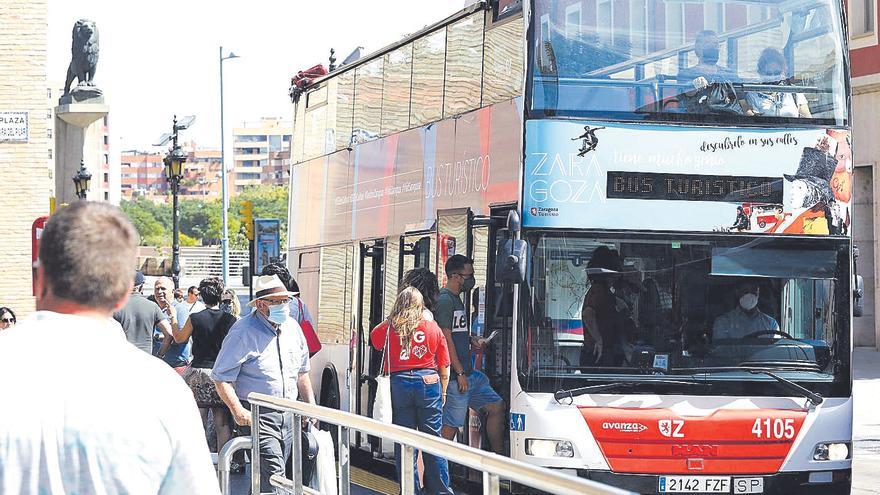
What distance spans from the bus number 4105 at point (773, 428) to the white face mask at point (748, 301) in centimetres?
77

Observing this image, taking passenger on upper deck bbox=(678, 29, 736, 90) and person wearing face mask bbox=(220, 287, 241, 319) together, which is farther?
person wearing face mask bbox=(220, 287, 241, 319)

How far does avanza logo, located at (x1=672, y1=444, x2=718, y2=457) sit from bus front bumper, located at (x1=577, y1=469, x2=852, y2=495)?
0.69ft

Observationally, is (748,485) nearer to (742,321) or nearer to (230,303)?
(742,321)

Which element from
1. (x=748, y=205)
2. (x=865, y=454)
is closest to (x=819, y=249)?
(x=748, y=205)

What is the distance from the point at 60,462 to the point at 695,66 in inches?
317

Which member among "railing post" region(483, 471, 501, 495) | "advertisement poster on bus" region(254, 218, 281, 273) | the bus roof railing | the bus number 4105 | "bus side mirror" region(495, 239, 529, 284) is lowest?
the bus number 4105

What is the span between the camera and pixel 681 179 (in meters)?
10.5

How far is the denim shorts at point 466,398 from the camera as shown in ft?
37.1

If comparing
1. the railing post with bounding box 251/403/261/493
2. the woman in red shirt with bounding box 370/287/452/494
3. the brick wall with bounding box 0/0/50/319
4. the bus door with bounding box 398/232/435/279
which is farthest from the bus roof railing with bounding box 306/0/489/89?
the brick wall with bounding box 0/0/50/319

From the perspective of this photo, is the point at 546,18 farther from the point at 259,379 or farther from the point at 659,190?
the point at 259,379

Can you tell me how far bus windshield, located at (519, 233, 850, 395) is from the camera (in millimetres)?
10297

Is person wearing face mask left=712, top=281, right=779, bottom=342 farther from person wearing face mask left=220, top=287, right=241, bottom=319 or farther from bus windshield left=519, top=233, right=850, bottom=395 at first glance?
person wearing face mask left=220, top=287, right=241, bottom=319

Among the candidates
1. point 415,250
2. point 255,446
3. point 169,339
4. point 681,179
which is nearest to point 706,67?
point 681,179

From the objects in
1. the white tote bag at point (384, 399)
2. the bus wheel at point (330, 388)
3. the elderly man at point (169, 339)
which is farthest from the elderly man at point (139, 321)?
the white tote bag at point (384, 399)
